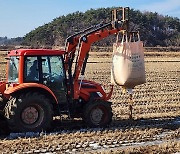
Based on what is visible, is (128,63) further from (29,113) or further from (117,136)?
(29,113)

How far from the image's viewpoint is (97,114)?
9492 millimetres

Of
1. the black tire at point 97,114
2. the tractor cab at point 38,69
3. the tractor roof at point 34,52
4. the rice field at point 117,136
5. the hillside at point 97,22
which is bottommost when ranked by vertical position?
the rice field at point 117,136

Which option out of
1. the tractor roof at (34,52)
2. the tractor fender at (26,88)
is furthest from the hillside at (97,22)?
the tractor fender at (26,88)

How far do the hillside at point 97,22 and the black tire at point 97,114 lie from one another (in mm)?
49428

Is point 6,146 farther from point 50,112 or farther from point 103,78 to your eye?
point 103,78

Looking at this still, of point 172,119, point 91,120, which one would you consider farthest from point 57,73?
point 172,119

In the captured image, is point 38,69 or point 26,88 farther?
point 38,69

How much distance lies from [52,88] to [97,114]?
4.02 ft

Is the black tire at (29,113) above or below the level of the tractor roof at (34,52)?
below

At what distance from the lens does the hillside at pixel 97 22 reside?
63.5 meters

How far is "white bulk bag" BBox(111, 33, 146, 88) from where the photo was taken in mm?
9781

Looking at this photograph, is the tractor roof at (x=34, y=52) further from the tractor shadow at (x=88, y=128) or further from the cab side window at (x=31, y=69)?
the tractor shadow at (x=88, y=128)

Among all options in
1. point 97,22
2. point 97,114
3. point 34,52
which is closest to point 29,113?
point 34,52

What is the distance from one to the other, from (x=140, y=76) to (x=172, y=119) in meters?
1.53
